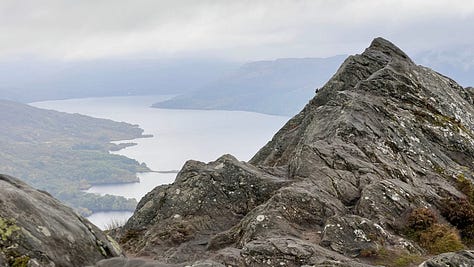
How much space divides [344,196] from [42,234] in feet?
41.2

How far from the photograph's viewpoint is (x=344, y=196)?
21094 millimetres

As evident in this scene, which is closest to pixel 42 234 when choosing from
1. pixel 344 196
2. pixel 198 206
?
pixel 198 206

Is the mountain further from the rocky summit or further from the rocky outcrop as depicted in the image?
the rocky outcrop

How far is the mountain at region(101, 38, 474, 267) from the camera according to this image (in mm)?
16547

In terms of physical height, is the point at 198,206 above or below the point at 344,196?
below

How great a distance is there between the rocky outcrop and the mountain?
1347 mm

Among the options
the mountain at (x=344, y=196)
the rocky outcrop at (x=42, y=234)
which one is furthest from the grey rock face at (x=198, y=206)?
the rocky outcrop at (x=42, y=234)

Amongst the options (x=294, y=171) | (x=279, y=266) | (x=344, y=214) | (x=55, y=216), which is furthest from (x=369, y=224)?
(x=55, y=216)

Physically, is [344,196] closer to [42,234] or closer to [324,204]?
[324,204]

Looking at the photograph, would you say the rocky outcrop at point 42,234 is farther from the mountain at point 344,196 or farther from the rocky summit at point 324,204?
the mountain at point 344,196

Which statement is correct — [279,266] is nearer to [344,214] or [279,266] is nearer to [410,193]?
[344,214]

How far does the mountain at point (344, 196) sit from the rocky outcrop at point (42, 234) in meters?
1.35

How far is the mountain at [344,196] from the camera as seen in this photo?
1655 cm

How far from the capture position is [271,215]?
1864cm
